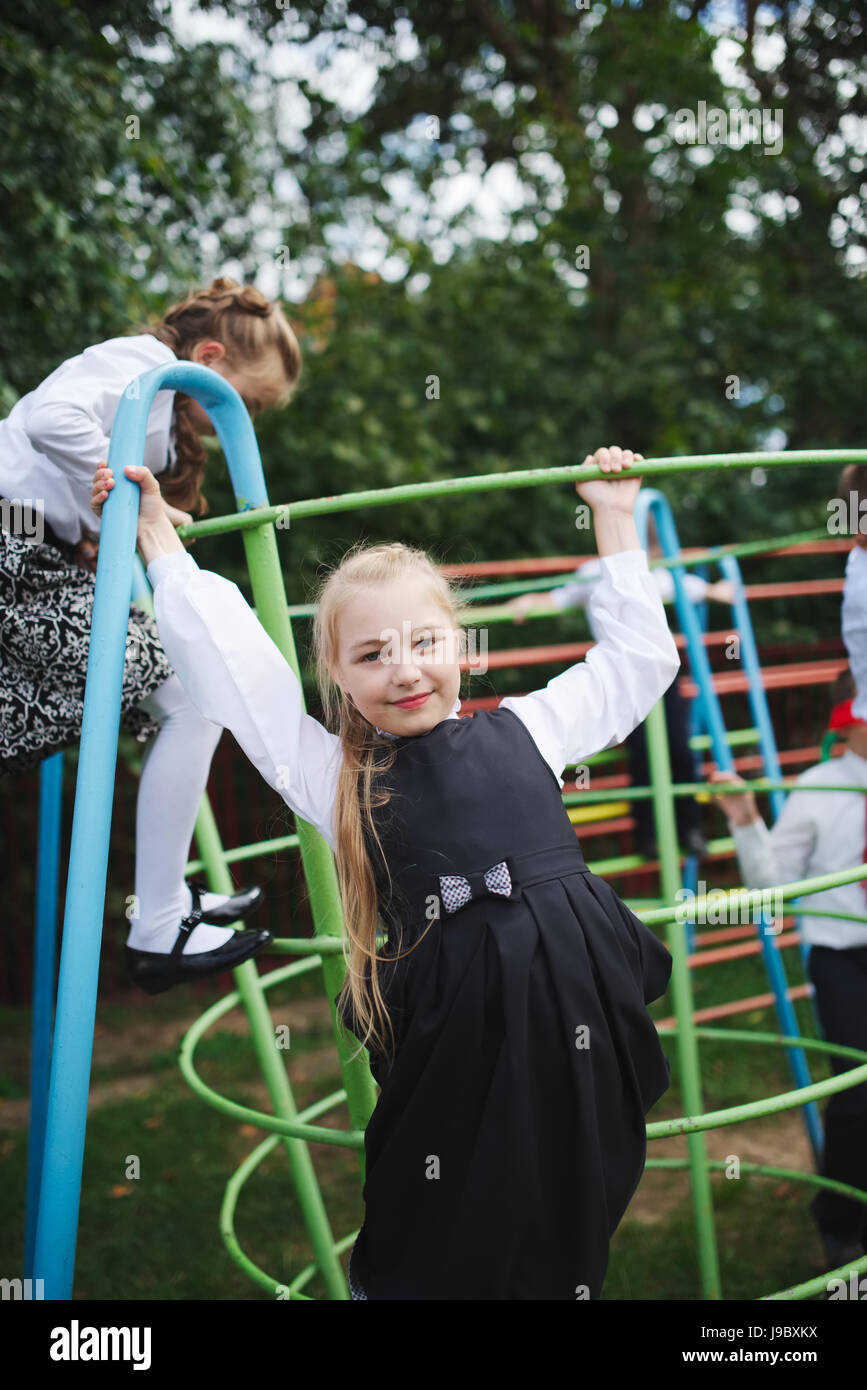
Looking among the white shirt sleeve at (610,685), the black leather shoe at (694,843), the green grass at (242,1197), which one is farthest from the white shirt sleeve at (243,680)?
the black leather shoe at (694,843)

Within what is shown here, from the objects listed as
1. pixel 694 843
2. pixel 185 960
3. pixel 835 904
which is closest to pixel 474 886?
pixel 185 960

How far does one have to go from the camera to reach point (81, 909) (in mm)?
1301

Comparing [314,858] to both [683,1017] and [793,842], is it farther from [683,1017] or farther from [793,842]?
[793,842]

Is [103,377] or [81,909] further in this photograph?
[103,377]

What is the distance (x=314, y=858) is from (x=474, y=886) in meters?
0.36

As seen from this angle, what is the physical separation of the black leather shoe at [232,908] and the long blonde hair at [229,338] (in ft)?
2.43

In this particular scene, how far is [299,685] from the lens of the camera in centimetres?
154

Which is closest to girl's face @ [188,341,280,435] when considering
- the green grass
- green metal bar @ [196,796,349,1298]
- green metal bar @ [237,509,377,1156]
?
green metal bar @ [237,509,377,1156]

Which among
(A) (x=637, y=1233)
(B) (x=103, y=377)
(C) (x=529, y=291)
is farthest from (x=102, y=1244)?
(C) (x=529, y=291)

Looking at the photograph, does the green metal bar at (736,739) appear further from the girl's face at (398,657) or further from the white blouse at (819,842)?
the girl's face at (398,657)

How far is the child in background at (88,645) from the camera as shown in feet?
5.83

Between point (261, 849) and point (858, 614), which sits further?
point (261, 849)

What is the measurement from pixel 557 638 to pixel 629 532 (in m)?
5.14
